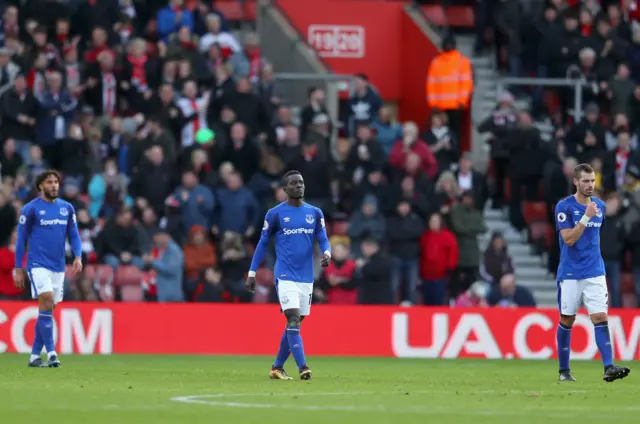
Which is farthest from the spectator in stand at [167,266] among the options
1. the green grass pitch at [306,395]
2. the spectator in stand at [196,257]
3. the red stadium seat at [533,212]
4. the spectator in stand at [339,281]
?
the red stadium seat at [533,212]

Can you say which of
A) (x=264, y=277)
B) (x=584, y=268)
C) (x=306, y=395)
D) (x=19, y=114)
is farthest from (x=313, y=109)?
(x=306, y=395)

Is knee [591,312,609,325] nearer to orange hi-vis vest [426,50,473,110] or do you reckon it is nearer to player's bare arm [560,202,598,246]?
player's bare arm [560,202,598,246]

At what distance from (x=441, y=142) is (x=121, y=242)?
6.49m

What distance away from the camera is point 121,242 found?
26906 millimetres

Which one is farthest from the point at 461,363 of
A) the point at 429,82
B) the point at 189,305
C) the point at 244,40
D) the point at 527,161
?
the point at 244,40

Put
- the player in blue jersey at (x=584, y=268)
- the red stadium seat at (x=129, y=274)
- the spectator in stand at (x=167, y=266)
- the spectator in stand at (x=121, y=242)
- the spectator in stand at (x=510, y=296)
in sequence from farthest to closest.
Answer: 1. the spectator in stand at (x=510, y=296)
2. the red stadium seat at (x=129, y=274)
3. the spectator in stand at (x=121, y=242)
4. the spectator in stand at (x=167, y=266)
5. the player in blue jersey at (x=584, y=268)

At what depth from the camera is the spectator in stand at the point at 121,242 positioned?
26.8 m

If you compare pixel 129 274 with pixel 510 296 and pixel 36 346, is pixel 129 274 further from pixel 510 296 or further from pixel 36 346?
pixel 36 346

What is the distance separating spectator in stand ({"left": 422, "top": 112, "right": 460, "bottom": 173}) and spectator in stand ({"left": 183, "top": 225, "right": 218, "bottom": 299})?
16.0ft

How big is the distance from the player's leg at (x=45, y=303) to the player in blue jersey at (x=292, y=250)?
11.4ft

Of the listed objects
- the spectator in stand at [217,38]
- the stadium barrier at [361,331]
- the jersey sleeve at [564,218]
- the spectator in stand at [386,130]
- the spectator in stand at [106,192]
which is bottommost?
the stadium barrier at [361,331]

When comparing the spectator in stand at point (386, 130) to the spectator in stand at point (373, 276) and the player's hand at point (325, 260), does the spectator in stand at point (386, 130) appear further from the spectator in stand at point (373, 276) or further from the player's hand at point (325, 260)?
the player's hand at point (325, 260)

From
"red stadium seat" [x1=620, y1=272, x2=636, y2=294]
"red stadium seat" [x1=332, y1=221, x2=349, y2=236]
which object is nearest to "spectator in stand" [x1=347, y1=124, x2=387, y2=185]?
"red stadium seat" [x1=332, y1=221, x2=349, y2=236]

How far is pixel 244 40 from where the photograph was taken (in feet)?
107
